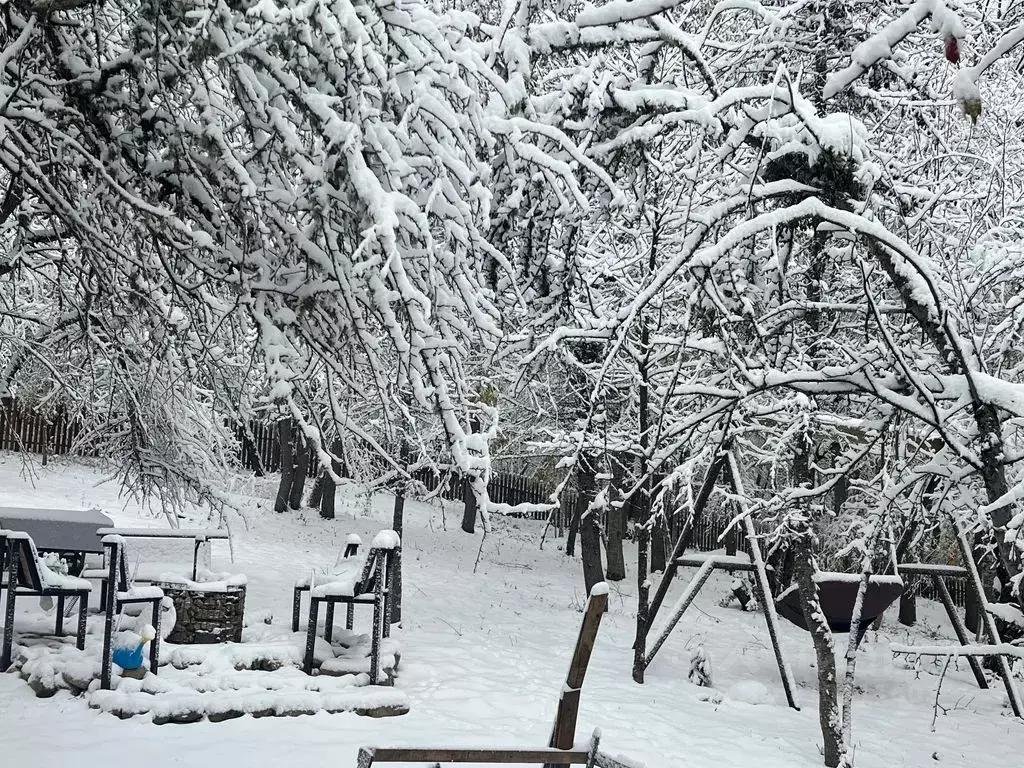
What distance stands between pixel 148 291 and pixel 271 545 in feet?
45.1

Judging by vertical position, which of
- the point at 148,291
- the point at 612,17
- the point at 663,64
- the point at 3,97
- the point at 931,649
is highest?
the point at 663,64

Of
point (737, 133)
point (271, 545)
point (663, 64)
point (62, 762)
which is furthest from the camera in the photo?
point (271, 545)

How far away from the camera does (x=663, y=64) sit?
9.10 m

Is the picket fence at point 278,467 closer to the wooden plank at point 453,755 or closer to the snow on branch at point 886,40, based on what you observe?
the snow on branch at point 886,40

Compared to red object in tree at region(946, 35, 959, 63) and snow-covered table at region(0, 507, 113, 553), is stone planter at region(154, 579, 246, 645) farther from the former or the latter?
red object in tree at region(946, 35, 959, 63)

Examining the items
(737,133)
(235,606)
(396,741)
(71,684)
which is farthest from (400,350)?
(235,606)

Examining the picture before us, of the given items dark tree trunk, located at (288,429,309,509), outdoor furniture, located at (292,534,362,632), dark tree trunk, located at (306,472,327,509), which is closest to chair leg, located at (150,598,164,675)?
outdoor furniture, located at (292,534,362,632)

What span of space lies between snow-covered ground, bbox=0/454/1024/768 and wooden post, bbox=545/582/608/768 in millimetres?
1270

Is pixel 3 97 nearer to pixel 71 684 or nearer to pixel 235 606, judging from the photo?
pixel 71 684

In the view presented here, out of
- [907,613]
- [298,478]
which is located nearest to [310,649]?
[907,613]

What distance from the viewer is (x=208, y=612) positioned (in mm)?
8477

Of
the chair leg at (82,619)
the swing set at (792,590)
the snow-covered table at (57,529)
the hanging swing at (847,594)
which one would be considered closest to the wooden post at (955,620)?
the swing set at (792,590)

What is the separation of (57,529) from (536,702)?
4.79 meters

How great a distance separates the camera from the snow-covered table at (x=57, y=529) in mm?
8961
